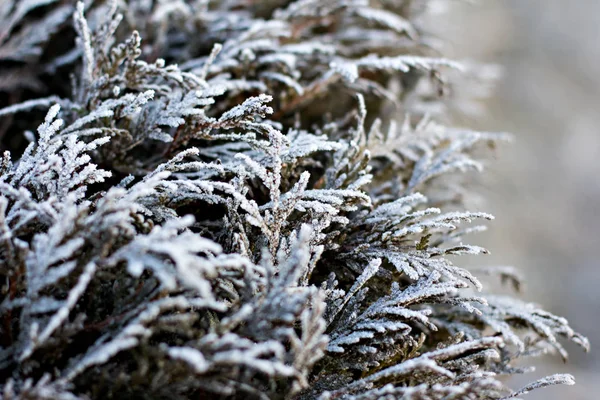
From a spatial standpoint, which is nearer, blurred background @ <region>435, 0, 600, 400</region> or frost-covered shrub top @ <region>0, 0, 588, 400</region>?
frost-covered shrub top @ <region>0, 0, 588, 400</region>

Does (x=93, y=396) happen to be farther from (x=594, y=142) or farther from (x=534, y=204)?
(x=594, y=142)

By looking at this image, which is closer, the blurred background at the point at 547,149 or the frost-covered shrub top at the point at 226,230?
the frost-covered shrub top at the point at 226,230

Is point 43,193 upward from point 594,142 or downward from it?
downward

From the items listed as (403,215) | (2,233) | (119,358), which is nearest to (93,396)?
(119,358)

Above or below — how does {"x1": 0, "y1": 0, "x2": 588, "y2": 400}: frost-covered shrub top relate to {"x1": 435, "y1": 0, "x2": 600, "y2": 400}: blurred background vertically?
below
